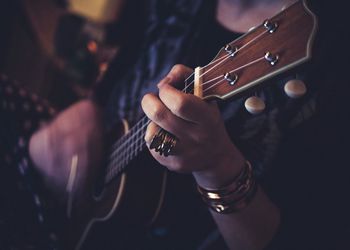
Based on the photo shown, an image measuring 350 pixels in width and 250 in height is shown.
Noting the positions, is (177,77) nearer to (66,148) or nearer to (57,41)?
(66,148)

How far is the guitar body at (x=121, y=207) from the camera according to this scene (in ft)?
2.48

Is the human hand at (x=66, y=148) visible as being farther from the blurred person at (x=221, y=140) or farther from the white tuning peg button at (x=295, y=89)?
the white tuning peg button at (x=295, y=89)

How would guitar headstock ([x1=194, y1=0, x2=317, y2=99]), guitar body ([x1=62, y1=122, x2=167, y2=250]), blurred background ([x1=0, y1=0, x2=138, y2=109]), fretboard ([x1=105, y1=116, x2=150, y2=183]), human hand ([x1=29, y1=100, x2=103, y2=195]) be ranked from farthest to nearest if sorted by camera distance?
1. blurred background ([x1=0, y1=0, x2=138, y2=109])
2. human hand ([x1=29, y1=100, x2=103, y2=195])
3. guitar body ([x1=62, y1=122, x2=167, y2=250])
4. fretboard ([x1=105, y1=116, x2=150, y2=183])
5. guitar headstock ([x1=194, y1=0, x2=317, y2=99])

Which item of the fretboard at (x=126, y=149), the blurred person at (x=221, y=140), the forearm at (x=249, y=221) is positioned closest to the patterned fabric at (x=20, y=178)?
the blurred person at (x=221, y=140)

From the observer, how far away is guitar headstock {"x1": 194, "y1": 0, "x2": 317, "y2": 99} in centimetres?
42

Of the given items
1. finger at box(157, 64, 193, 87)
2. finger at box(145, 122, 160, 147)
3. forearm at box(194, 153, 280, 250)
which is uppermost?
finger at box(157, 64, 193, 87)

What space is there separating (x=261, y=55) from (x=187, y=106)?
118mm

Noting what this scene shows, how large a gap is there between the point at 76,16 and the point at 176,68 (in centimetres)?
133

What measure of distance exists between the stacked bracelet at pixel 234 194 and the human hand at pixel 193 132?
14 mm

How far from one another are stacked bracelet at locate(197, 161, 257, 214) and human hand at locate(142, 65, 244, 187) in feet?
0.04

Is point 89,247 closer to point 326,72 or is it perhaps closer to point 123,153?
point 123,153

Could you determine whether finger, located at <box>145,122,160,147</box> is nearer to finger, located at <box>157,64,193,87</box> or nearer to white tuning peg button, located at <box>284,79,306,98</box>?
finger, located at <box>157,64,193,87</box>

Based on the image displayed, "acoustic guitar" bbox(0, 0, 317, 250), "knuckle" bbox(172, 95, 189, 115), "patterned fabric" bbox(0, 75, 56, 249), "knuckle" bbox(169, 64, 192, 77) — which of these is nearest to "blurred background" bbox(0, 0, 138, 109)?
"patterned fabric" bbox(0, 75, 56, 249)

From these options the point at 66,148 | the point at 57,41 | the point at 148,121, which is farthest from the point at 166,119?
the point at 57,41
